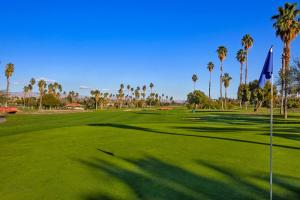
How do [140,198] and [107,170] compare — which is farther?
[107,170]

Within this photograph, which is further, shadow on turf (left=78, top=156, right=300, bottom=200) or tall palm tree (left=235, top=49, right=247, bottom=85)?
tall palm tree (left=235, top=49, right=247, bottom=85)

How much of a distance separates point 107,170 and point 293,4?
46.8 metres

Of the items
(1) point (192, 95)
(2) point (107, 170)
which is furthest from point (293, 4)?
(1) point (192, 95)

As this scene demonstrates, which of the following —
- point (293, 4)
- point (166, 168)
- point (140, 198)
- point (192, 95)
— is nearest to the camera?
point (140, 198)

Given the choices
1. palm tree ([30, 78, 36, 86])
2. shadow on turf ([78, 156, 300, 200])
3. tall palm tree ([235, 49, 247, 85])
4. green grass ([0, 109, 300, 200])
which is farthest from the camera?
palm tree ([30, 78, 36, 86])

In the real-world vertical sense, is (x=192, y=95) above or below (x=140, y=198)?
above

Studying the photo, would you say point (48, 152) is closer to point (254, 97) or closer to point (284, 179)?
point (284, 179)

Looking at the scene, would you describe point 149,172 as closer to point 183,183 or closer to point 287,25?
point 183,183

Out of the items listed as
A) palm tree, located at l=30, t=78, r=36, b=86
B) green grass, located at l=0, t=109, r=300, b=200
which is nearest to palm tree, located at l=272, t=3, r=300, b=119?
green grass, located at l=0, t=109, r=300, b=200

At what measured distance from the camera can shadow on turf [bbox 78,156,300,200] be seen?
8.45 metres

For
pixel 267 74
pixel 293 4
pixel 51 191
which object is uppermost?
pixel 293 4

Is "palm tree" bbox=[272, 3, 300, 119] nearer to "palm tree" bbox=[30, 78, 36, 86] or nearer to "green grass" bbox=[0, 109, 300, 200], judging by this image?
"green grass" bbox=[0, 109, 300, 200]

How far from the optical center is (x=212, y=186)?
9195 mm

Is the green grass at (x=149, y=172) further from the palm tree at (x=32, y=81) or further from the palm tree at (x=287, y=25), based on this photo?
the palm tree at (x=32, y=81)
